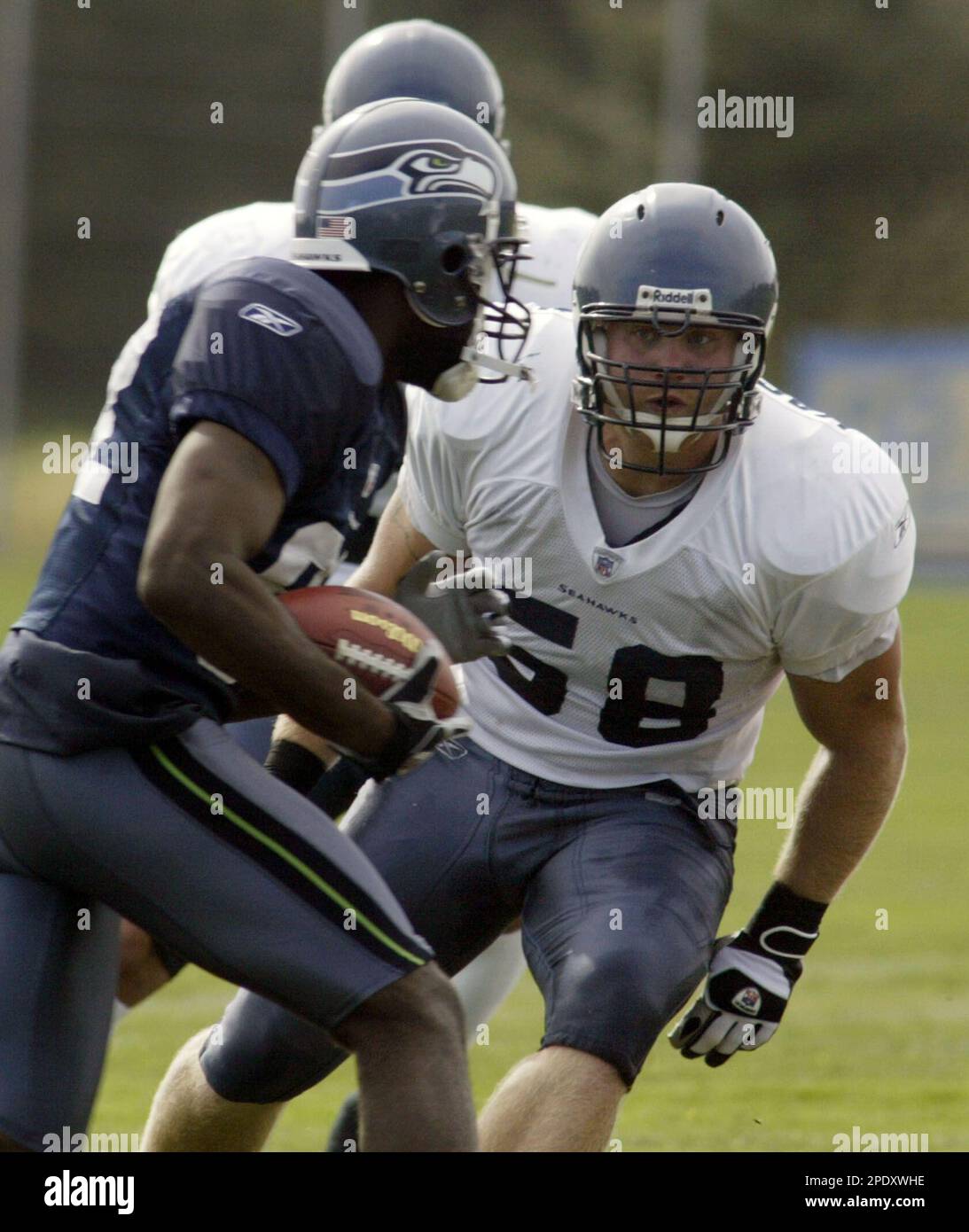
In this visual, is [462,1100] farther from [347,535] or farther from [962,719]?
[962,719]

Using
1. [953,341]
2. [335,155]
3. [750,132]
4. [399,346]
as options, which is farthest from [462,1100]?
[750,132]

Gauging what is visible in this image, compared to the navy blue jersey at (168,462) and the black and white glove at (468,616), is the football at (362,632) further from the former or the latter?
the black and white glove at (468,616)

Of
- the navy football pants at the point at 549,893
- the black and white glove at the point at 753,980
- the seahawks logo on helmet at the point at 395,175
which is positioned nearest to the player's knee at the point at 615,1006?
the navy football pants at the point at 549,893

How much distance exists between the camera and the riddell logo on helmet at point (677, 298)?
332 centimetres

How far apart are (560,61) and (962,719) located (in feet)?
50.2

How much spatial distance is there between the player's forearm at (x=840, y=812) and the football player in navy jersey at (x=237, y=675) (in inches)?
40.2

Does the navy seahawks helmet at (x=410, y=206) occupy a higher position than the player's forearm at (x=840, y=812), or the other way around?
the navy seahawks helmet at (x=410, y=206)

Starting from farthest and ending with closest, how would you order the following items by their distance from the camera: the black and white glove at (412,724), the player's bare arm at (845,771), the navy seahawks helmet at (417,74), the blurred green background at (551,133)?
the blurred green background at (551,133) → the navy seahawks helmet at (417,74) → the player's bare arm at (845,771) → the black and white glove at (412,724)

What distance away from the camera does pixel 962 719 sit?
36.9ft

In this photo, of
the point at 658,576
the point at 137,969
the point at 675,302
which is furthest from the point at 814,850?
the point at 137,969

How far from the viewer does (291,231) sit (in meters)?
4.23

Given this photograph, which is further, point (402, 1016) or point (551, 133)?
point (551, 133)

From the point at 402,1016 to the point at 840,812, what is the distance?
47.5 inches

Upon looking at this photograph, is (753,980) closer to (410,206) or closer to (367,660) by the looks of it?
(367,660)
